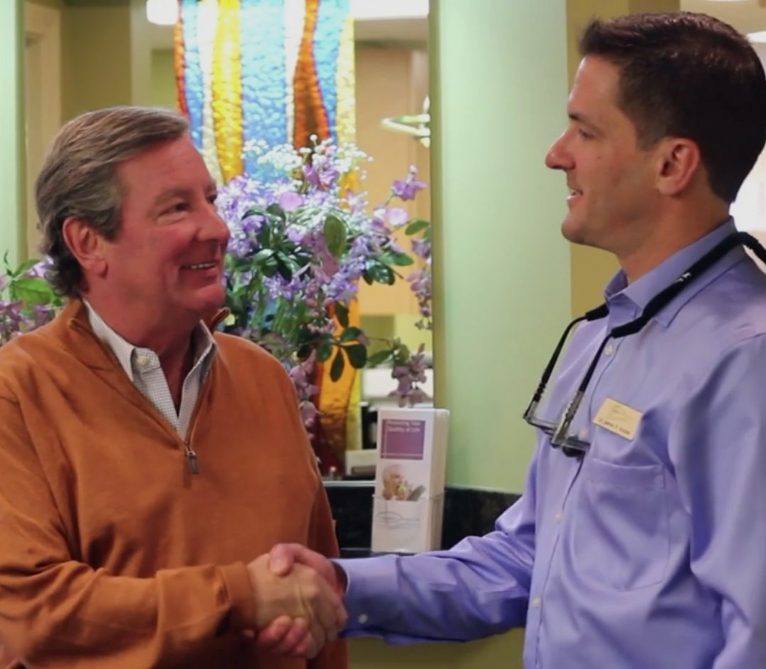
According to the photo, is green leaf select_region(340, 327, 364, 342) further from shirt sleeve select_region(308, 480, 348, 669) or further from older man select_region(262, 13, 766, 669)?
older man select_region(262, 13, 766, 669)

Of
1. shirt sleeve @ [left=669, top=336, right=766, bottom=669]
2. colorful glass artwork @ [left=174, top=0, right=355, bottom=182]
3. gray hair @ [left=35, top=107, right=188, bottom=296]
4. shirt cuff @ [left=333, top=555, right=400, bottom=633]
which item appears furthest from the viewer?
colorful glass artwork @ [left=174, top=0, right=355, bottom=182]

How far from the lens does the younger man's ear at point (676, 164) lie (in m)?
1.56

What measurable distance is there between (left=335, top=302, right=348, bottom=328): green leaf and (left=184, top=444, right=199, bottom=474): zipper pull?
3.83 ft

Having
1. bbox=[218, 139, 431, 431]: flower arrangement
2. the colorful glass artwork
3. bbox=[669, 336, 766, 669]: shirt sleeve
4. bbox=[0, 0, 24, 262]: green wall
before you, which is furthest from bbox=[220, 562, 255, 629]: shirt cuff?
bbox=[0, 0, 24, 262]: green wall

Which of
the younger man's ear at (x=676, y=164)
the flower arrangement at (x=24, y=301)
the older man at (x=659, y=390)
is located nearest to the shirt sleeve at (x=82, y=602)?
the older man at (x=659, y=390)

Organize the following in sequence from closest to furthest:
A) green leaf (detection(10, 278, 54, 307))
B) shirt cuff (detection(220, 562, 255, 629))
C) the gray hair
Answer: shirt cuff (detection(220, 562, 255, 629)), the gray hair, green leaf (detection(10, 278, 54, 307))

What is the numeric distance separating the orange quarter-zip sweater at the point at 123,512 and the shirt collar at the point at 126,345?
0.01 meters

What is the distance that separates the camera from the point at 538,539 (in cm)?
169

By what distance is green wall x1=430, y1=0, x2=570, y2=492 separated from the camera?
2.55 meters

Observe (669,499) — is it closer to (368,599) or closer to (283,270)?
(368,599)

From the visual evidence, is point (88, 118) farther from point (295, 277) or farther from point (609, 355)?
point (295, 277)

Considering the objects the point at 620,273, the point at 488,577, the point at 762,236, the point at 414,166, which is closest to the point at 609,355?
the point at 620,273

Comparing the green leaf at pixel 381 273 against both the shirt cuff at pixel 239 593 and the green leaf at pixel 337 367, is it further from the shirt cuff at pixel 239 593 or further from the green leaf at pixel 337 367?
the shirt cuff at pixel 239 593

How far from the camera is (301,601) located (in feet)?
5.59
